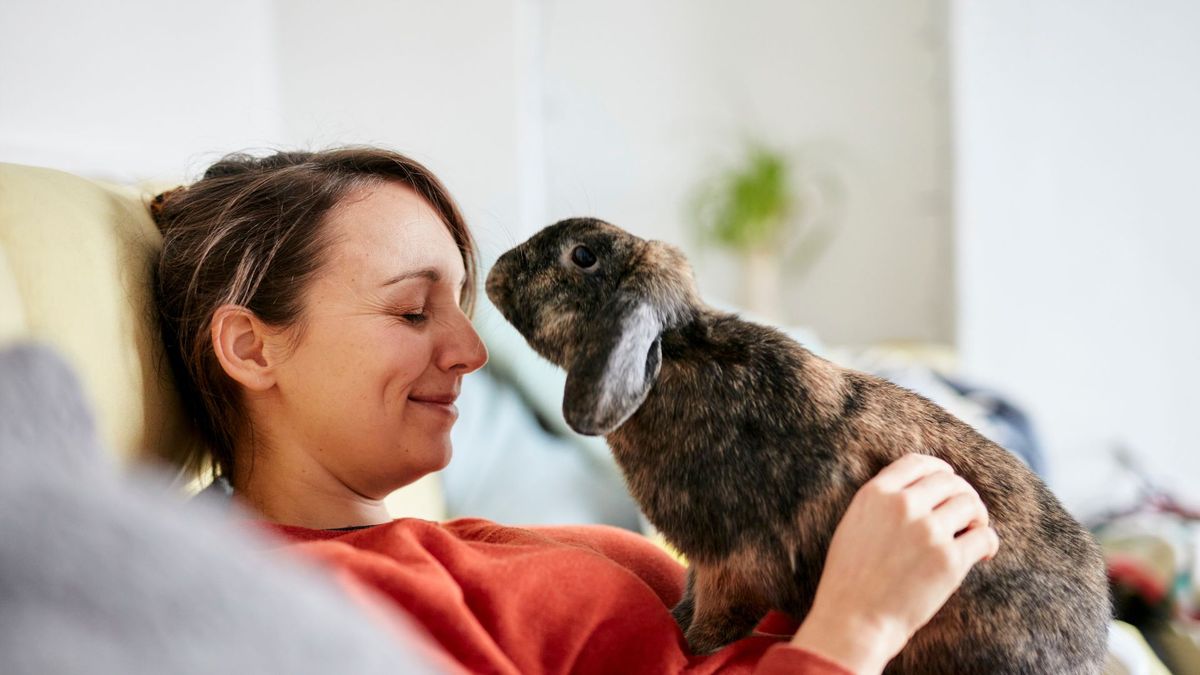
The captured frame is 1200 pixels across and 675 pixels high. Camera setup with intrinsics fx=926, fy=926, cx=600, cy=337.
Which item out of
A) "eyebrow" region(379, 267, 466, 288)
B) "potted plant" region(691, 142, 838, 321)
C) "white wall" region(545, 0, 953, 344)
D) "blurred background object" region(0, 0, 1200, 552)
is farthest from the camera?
"white wall" region(545, 0, 953, 344)

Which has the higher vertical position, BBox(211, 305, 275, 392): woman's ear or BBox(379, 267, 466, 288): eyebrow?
BBox(379, 267, 466, 288): eyebrow

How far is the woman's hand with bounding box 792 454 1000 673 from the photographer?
0.71m

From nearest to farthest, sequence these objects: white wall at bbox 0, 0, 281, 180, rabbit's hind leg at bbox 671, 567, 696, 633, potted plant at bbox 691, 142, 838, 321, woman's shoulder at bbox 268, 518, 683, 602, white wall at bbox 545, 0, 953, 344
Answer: woman's shoulder at bbox 268, 518, 683, 602 < rabbit's hind leg at bbox 671, 567, 696, 633 < white wall at bbox 0, 0, 281, 180 < potted plant at bbox 691, 142, 838, 321 < white wall at bbox 545, 0, 953, 344

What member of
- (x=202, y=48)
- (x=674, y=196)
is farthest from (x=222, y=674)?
(x=674, y=196)

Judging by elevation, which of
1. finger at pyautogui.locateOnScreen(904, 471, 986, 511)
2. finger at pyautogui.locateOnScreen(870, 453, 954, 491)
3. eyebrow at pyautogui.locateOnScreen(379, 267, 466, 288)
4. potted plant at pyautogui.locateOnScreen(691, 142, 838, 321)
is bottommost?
potted plant at pyautogui.locateOnScreen(691, 142, 838, 321)

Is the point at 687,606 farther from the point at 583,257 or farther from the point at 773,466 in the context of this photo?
the point at 583,257

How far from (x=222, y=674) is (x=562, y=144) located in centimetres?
394

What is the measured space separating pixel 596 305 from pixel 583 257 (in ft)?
0.20

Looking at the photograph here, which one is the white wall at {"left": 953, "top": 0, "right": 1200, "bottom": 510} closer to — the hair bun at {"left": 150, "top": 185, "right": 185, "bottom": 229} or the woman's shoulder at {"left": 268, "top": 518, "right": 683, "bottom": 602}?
the woman's shoulder at {"left": 268, "top": 518, "right": 683, "bottom": 602}

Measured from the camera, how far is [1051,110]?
327 centimetres

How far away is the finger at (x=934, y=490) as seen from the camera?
2.43 feet

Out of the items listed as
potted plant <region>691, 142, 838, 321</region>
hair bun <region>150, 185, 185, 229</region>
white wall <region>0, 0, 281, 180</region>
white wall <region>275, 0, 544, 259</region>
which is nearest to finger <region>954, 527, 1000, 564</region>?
hair bun <region>150, 185, 185, 229</region>

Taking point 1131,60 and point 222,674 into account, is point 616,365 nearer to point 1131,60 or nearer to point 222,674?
point 222,674

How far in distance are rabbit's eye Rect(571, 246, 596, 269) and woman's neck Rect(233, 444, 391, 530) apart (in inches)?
16.2
